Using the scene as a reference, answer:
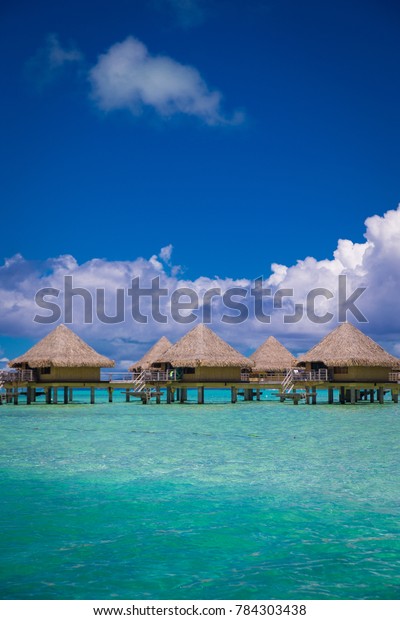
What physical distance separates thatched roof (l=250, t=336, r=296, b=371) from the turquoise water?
30.9m

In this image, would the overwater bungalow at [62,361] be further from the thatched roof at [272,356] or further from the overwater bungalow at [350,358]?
the thatched roof at [272,356]

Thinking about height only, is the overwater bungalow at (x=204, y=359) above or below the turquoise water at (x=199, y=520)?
above

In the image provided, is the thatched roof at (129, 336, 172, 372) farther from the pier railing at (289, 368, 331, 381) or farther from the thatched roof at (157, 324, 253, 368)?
the pier railing at (289, 368, 331, 381)

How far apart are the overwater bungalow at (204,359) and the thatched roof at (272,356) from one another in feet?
27.4

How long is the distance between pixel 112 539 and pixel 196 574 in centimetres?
170

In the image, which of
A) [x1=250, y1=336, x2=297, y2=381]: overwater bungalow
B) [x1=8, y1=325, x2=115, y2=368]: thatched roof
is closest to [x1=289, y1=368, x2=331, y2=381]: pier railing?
[x1=250, y1=336, x2=297, y2=381]: overwater bungalow

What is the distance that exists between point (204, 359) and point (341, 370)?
27.0 ft

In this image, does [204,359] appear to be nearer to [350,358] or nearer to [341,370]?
[341,370]

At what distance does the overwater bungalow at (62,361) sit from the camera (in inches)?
1526

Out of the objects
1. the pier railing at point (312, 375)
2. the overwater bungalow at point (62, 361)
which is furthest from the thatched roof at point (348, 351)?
the overwater bungalow at point (62, 361)

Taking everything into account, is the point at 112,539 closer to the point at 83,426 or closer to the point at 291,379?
the point at 83,426

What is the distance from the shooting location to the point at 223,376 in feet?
135

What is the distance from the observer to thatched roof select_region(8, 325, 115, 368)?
38656 mm
